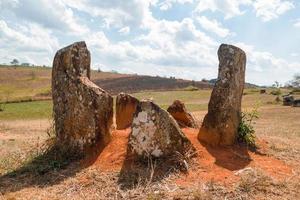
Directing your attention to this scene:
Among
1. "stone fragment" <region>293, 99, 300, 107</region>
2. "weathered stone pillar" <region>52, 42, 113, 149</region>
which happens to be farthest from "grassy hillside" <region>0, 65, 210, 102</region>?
"weathered stone pillar" <region>52, 42, 113, 149</region>

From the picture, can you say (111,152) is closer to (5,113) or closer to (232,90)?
(232,90)

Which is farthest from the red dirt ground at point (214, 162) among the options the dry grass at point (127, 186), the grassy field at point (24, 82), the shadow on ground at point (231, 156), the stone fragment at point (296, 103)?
the grassy field at point (24, 82)

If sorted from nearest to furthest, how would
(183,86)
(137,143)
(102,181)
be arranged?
(102,181)
(137,143)
(183,86)

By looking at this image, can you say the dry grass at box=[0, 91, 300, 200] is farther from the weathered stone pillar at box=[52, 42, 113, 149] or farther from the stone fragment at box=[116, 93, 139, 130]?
the stone fragment at box=[116, 93, 139, 130]

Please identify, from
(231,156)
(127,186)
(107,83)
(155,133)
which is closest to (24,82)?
(107,83)

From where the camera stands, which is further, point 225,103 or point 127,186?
point 225,103

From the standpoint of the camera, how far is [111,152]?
11.1 m

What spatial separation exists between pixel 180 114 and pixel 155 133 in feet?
12.4

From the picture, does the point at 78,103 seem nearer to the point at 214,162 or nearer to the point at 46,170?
the point at 46,170

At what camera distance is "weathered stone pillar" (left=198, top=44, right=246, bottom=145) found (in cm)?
1183

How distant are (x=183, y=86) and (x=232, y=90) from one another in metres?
70.8

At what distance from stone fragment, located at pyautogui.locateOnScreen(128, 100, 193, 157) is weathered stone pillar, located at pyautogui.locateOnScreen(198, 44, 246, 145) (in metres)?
1.61

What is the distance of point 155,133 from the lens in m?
10.4

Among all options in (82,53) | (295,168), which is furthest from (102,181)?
(295,168)
